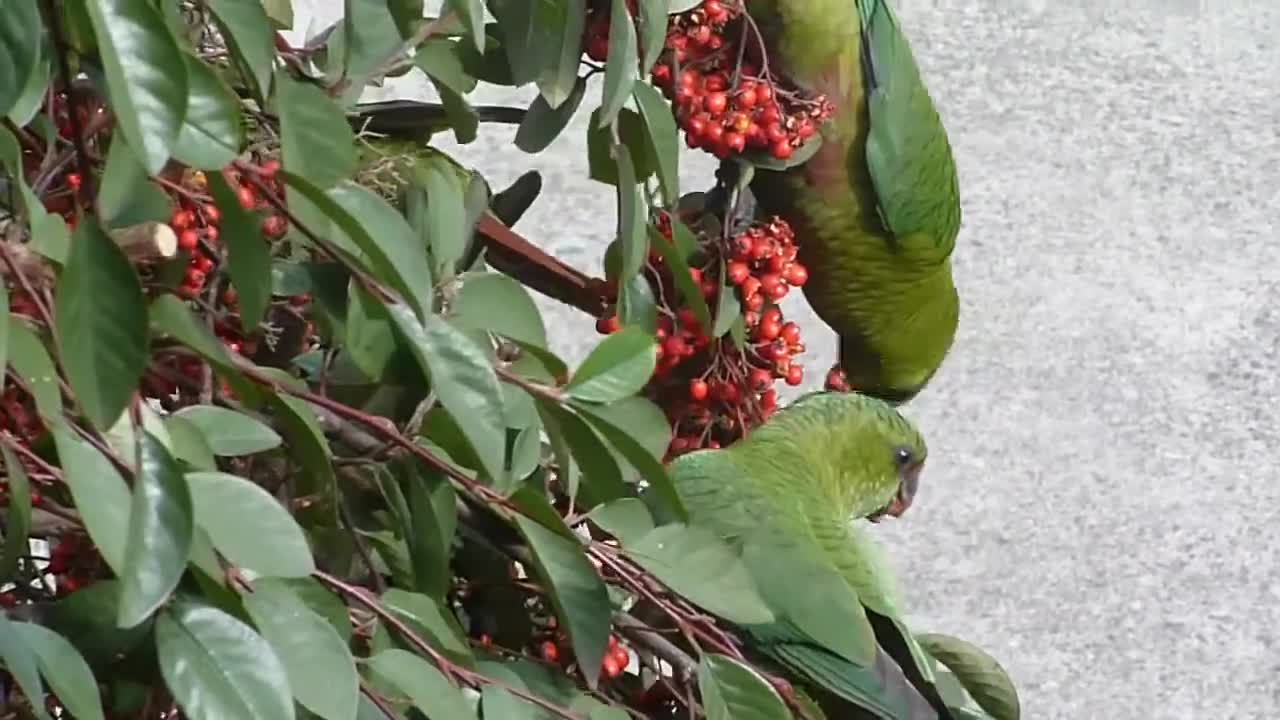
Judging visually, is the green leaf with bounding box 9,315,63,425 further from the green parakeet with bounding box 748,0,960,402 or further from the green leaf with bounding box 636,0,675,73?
the green parakeet with bounding box 748,0,960,402

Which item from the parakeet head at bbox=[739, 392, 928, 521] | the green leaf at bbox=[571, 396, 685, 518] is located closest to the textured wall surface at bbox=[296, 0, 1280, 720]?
the parakeet head at bbox=[739, 392, 928, 521]

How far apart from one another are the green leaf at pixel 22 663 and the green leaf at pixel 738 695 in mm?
201

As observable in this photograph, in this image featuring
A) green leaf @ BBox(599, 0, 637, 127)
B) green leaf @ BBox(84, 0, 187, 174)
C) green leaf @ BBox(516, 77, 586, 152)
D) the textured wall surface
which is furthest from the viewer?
the textured wall surface

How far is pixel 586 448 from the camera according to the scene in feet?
1.36

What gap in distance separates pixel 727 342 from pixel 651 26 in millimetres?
209

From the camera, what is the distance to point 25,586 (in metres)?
0.42

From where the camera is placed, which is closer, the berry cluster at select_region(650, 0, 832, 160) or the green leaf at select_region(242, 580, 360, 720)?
the green leaf at select_region(242, 580, 360, 720)

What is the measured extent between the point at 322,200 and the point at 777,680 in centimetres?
28

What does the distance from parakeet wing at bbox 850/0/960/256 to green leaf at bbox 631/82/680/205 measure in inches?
12.4

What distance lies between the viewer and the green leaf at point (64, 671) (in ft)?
1.04

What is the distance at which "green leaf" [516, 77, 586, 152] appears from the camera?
55 cm

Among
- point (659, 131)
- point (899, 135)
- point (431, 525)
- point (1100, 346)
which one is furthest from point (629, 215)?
point (1100, 346)

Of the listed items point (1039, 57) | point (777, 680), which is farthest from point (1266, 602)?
point (777, 680)

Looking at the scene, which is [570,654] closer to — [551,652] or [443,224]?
[551,652]
